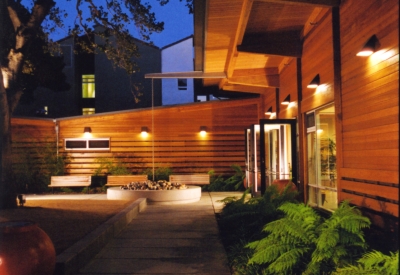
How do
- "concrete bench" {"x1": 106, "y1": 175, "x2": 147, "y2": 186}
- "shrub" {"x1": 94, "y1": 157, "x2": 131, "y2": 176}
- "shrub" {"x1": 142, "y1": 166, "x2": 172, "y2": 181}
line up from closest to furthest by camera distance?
"concrete bench" {"x1": 106, "y1": 175, "x2": 147, "y2": 186} < "shrub" {"x1": 142, "y1": 166, "x2": 172, "y2": 181} < "shrub" {"x1": 94, "y1": 157, "x2": 131, "y2": 176}

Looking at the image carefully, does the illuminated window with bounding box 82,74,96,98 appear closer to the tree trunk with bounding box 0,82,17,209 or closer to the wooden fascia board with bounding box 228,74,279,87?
the wooden fascia board with bounding box 228,74,279,87

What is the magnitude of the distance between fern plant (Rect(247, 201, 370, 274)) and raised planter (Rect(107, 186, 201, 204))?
8065mm

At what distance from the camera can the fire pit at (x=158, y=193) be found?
1421cm

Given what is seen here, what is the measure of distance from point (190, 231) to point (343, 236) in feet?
13.7

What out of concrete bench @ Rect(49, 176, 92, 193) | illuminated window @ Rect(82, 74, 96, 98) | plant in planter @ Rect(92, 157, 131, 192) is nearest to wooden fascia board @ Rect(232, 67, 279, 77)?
→ plant in planter @ Rect(92, 157, 131, 192)

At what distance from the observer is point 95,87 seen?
3231 centimetres

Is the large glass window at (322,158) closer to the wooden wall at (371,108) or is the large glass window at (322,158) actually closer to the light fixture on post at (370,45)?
the wooden wall at (371,108)

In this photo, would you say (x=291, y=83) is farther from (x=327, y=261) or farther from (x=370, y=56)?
(x=327, y=261)

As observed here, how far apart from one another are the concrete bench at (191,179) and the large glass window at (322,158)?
21.6 ft

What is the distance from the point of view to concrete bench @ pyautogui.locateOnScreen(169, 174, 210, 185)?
17.8m

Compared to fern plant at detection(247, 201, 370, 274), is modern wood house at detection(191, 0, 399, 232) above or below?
above

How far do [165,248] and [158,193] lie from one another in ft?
20.3

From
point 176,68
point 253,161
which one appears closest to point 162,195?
point 253,161

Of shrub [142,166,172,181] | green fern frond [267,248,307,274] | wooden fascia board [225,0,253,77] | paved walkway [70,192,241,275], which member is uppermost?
wooden fascia board [225,0,253,77]
